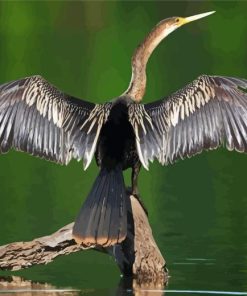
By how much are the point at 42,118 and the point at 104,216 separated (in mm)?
1180

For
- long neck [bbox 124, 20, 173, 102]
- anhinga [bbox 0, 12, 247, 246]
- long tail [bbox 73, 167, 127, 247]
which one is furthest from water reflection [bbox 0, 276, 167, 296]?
long neck [bbox 124, 20, 173, 102]

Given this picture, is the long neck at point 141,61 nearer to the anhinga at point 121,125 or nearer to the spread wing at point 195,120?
the anhinga at point 121,125

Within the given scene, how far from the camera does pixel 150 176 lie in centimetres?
1586

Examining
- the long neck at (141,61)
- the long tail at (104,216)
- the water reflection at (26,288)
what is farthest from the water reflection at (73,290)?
the long neck at (141,61)

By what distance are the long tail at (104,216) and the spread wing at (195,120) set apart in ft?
1.39

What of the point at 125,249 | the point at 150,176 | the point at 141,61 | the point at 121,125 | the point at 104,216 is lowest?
the point at 125,249

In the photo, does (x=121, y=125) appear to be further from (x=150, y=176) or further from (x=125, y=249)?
(x=150, y=176)

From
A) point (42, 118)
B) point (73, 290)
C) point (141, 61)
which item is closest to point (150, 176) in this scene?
point (141, 61)

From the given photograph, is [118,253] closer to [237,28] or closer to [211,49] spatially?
[211,49]

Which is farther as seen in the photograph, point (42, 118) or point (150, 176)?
point (150, 176)

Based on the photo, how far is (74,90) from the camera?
23.3 meters

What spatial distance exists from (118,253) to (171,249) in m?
1.37

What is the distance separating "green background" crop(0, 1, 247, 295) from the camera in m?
10.4

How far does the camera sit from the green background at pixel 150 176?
1044 cm
